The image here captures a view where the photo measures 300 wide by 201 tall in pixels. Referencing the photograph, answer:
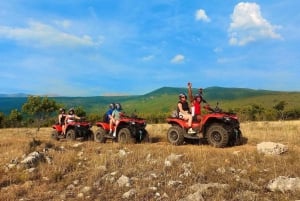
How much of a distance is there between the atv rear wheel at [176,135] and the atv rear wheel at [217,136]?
1183 millimetres

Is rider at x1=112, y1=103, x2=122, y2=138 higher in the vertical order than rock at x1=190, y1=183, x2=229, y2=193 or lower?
higher

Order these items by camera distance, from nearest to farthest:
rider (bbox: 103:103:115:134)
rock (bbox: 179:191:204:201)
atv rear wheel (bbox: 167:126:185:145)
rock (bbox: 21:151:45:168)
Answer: rock (bbox: 179:191:204:201)
rock (bbox: 21:151:45:168)
atv rear wheel (bbox: 167:126:185:145)
rider (bbox: 103:103:115:134)

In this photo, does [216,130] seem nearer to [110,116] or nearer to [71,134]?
[110,116]

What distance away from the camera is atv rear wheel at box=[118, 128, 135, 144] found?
16.1 m

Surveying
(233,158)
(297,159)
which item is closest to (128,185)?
(233,158)

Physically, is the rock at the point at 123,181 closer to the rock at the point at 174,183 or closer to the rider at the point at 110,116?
the rock at the point at 174,183

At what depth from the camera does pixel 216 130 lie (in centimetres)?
1376

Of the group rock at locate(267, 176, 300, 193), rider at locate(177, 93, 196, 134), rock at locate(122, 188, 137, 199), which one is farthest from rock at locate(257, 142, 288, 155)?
rock at locate(122, 188, 137, 199)

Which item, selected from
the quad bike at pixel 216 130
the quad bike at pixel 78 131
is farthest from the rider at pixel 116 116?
the quad bike at pixel 216 130

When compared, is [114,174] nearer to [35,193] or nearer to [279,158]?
[35,193]

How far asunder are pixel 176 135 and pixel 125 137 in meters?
2.33

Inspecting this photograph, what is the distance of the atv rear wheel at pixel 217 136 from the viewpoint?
13.5m

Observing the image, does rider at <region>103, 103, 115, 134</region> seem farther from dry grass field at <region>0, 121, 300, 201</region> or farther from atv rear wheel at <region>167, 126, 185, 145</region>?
dry grass field at <region>0, 121, 300, 201</region>

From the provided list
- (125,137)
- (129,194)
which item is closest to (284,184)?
(129,194)
